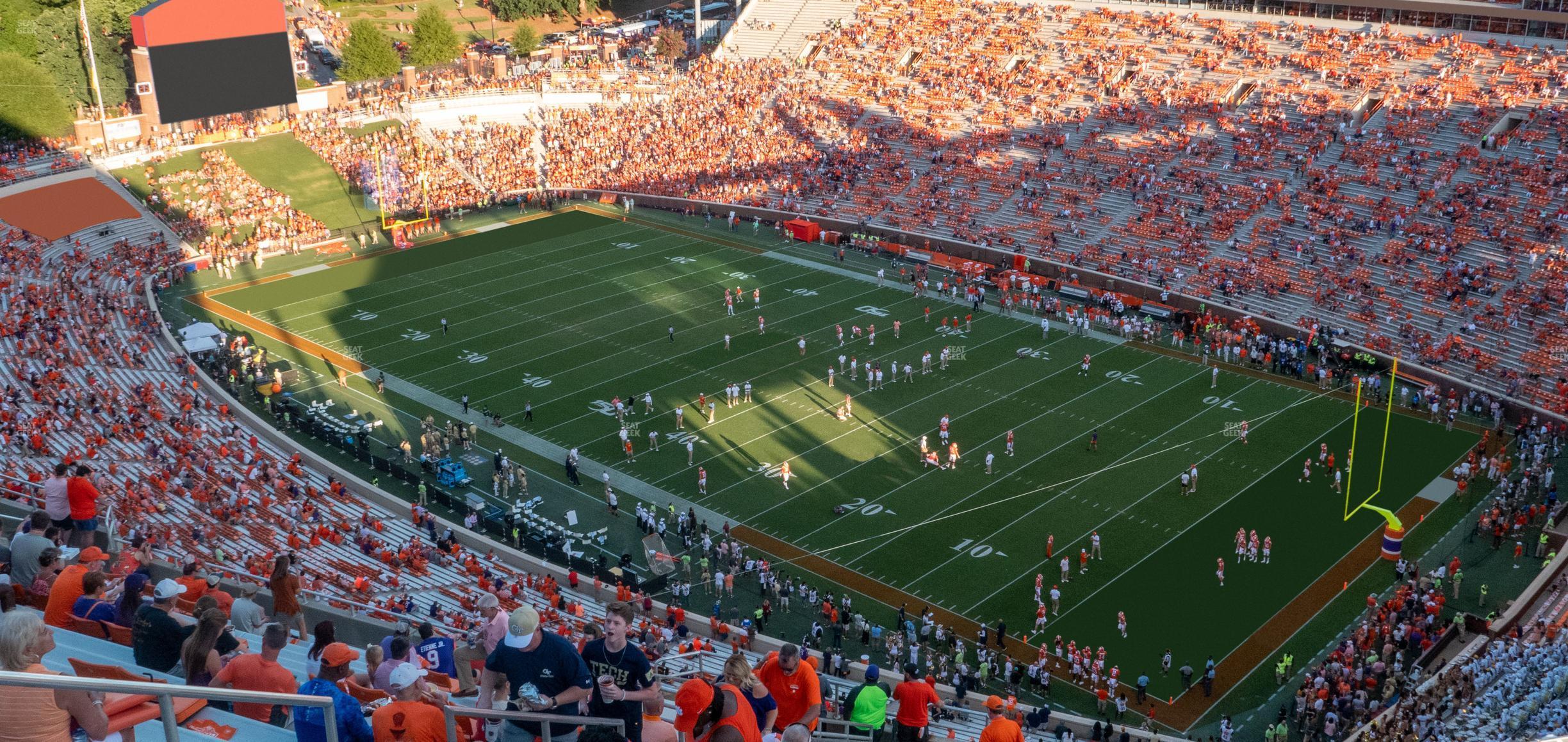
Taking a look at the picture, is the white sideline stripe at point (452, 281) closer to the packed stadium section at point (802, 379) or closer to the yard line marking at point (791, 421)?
the packed stadium section at point (802, 379)

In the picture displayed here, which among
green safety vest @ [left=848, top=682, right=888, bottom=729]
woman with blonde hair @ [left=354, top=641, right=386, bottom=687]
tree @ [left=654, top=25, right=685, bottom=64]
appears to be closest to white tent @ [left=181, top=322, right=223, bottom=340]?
woman with blonde hair @ [left=354, top=641, right=386, bottom=687]

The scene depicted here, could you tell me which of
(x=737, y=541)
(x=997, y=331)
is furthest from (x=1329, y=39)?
(x=737, y=541)

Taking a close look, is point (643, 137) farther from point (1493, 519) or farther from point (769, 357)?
point (1493, 519)

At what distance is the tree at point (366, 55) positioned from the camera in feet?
236

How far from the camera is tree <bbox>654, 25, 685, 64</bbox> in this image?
76.7 meters

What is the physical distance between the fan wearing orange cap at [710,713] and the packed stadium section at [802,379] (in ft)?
0.12

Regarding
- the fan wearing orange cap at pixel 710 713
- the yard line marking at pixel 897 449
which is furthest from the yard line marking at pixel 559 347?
the fan wearing orange cap at pixel 710 713

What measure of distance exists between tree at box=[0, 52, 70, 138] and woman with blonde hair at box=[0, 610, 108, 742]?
188 feet

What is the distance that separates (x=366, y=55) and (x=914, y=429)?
48958mm

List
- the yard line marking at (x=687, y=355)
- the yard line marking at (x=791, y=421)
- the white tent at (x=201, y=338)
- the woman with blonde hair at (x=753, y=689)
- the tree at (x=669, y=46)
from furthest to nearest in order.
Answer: the tree at (x=669, y=46) → the white tent at (x=201, y=338) → the yard line marking at (x=687, y=355) → the yard line marking at (x=791, y=421) → the woman with blonde hair at (x=753, y=689)

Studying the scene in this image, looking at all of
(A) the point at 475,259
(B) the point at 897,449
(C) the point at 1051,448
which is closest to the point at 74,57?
(A) the point at 475,259

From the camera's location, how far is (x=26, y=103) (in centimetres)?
5559

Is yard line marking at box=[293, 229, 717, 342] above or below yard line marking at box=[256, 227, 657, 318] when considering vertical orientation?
below

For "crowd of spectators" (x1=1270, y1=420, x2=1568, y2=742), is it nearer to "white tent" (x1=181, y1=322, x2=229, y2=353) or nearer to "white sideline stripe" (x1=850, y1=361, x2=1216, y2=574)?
"white sideline stripe" (x1=850, y1=361, x2=1216, y2=574)
